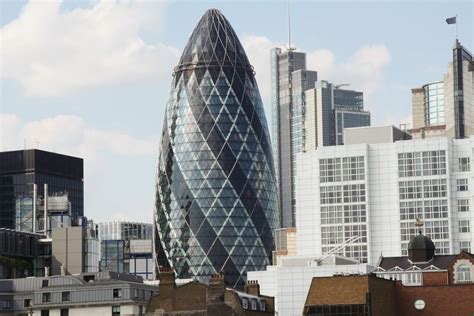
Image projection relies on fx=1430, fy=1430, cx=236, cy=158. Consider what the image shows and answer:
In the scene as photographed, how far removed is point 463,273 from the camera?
11769cm

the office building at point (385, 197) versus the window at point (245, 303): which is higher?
the office building at point (385, 197)

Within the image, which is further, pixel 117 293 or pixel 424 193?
pixel 424 193

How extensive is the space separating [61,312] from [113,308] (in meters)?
4.27

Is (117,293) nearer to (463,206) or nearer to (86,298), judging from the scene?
(86,298)

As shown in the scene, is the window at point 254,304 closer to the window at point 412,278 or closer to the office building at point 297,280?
the window at point 412,278

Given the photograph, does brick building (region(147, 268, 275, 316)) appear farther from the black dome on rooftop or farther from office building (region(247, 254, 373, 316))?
office building (region(247, 254, 373, 316))

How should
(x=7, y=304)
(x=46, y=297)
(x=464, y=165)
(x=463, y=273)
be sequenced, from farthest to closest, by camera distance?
(x=464, y=165) → (x=7, y=304) → (x=46, y=297) → (x=463, y=273)

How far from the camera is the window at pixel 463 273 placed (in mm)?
117250

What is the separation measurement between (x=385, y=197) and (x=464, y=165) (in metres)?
10.5

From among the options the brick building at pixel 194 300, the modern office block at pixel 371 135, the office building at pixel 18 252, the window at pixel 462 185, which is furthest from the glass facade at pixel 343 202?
the brick building at pixel 194 300

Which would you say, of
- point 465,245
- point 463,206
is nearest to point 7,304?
point 465,245

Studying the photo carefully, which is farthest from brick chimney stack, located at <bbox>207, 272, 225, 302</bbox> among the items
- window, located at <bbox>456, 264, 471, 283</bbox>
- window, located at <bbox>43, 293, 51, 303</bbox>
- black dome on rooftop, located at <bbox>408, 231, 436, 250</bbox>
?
black dome on rooftop, located at <bbox>408, 231, 436, 250</bbox>

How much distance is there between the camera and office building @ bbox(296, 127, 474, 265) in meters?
177

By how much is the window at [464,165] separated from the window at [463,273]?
60251 millimetres
